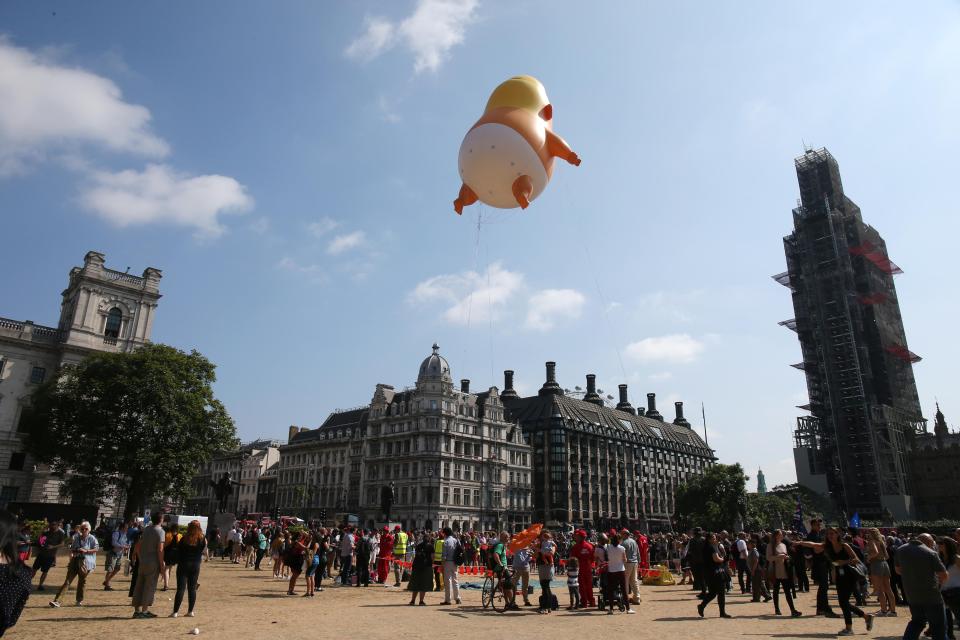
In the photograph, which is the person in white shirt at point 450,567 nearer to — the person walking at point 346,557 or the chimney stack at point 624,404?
the person walking at point 346,557

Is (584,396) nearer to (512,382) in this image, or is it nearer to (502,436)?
(512,382)

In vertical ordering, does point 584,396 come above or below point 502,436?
above

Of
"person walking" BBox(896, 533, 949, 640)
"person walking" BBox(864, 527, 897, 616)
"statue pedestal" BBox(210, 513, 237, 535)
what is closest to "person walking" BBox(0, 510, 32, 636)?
"person walking" BBox(896, 533, 949, 640)

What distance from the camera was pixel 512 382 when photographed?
104312 mm

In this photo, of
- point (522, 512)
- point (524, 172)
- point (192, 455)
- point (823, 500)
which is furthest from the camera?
point (522, 512)

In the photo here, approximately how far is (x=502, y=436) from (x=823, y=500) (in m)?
43.3

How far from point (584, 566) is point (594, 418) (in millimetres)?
89512

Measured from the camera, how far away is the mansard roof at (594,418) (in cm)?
9588

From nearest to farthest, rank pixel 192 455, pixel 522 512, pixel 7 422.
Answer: pixel 192 455 < pixel 7 422 < pixel 522 512

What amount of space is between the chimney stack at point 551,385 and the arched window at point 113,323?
63.0 meters

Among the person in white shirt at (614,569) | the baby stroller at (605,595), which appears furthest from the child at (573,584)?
the person in white shirt at (614,569)

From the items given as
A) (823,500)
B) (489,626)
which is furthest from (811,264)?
(489,626)

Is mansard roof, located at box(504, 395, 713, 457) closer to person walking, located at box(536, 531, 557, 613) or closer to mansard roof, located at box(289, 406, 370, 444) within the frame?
mansard roof, located at box(289, 406, 370, 444)

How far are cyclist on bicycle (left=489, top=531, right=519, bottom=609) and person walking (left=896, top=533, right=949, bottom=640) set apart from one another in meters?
8.81
